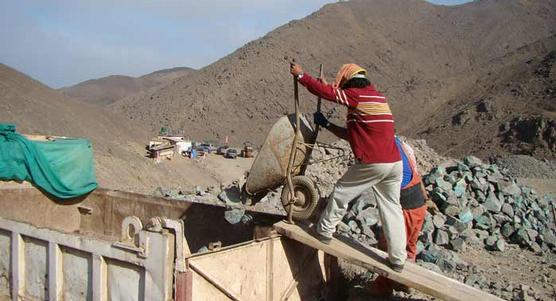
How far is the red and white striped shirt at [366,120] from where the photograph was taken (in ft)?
12.7

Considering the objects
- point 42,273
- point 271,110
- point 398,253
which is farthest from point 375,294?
point 271,110

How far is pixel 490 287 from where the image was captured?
4898 mm

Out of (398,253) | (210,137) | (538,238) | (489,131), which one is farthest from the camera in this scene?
(210,137)

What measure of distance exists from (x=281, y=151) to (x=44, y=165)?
11.2 feet

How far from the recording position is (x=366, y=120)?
Result: 393 centimetres

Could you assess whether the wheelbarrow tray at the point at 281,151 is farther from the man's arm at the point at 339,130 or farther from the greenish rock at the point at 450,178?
the greenish rock at the point at 450,178

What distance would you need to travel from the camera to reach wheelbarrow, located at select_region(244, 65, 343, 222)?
14.5ft

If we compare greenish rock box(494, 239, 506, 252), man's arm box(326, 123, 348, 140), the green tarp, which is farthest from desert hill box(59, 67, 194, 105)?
man's arm box(326, 123, 348, 140)

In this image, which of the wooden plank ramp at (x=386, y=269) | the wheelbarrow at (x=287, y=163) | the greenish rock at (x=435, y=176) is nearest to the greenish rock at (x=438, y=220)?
the greenish rock at (x=435, y=176)

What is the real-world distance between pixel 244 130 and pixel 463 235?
1095 inches

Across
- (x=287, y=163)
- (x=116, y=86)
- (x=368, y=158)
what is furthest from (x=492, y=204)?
(x=116, y=86)

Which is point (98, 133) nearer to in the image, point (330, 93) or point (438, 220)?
point (438, 220)

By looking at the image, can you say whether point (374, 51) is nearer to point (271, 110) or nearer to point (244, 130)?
point (271, 110)

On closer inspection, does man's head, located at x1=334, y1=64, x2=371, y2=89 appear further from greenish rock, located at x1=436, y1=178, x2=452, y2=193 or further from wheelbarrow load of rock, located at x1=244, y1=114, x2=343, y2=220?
greenish rock, located at x1=436, y1=178, x2=452, y2=193
